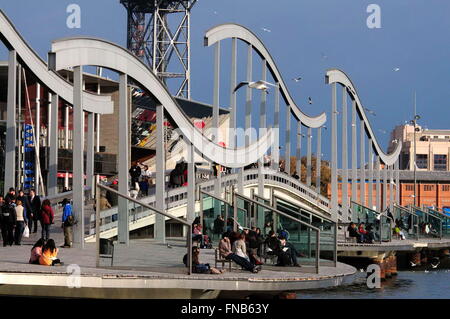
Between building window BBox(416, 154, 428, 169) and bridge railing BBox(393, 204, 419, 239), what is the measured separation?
10930 centimetres

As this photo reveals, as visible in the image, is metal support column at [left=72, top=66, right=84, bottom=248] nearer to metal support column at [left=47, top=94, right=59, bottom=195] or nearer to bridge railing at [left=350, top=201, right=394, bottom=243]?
metal support column at [left=47, top=94, right=59, bottom=195]

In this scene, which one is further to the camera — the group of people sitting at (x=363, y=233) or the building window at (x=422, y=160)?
the building window at (x=422, y=160)

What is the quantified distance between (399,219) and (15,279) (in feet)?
145

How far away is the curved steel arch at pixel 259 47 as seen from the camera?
49.5 m

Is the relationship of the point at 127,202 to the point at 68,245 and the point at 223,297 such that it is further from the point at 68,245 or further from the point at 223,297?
the point at 68,245

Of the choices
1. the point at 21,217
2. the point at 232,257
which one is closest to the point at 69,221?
the point at 21,217

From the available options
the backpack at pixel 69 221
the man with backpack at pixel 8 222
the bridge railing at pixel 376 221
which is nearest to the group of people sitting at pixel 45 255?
the man with backpack at pixel 8 222

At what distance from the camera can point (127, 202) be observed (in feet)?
83.0

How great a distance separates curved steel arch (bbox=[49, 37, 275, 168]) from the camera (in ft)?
97.0

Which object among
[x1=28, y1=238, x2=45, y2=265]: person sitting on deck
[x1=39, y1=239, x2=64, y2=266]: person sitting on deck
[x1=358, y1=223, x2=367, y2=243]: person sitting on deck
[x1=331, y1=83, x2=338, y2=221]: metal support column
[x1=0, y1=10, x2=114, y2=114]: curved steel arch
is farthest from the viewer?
[x1=331, y1=83, x2=338, y2=221]: metal support column

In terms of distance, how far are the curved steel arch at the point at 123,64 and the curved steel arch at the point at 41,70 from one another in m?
1.95

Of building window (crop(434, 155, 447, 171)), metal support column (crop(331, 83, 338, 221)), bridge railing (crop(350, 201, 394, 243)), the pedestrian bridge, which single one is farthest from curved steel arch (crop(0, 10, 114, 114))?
building window (crop(434, 155, 447, 171))

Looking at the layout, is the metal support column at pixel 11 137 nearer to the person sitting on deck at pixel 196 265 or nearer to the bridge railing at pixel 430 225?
the person sitting on deck at pixel 196 265

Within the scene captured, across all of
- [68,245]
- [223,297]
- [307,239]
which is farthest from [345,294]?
[223,297]
